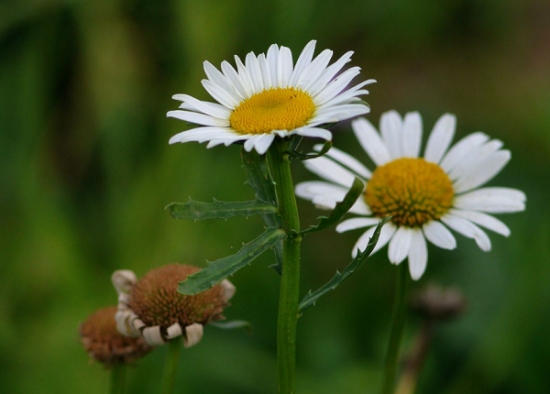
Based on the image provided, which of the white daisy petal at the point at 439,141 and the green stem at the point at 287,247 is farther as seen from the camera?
the white daisy petal at the point at 439,141

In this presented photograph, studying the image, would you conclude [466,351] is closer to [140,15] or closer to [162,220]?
[162,220]

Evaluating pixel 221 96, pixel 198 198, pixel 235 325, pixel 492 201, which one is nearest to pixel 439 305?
pixel 492 201

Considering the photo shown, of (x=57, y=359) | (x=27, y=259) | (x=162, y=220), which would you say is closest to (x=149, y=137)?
(x=162, y=220)

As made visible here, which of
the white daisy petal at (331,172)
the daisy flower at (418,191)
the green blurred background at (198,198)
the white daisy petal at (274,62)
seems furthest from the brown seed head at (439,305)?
the white daisy petal at (274,62)

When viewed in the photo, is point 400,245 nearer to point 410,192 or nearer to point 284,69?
point 410,192

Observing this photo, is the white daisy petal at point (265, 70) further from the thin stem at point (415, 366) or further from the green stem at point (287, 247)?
the thin stem at point (415, 366)

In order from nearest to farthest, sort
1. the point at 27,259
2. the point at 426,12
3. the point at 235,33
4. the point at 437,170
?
the point at 437,170 < the point at 27,259 < the point at 235,33 < the point at 426,12
